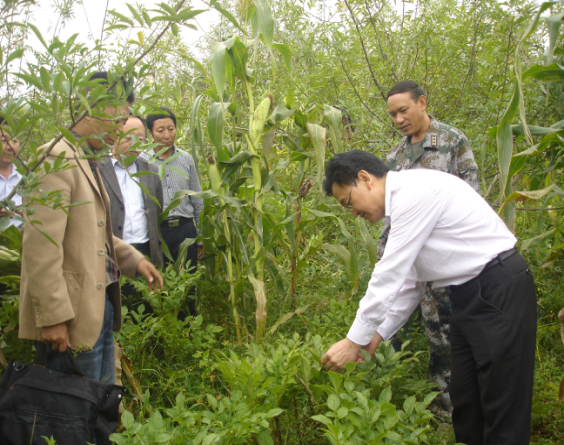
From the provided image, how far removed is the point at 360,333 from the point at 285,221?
96 centimetres

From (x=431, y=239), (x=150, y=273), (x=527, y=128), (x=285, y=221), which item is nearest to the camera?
(x=527, y=128)

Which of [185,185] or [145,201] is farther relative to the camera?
[185,185]

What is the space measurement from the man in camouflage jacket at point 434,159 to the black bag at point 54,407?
1861 mm

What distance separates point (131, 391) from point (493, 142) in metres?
3.05

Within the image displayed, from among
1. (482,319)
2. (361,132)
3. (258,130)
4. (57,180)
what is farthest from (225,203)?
(361,132)

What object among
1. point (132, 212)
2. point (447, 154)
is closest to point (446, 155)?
point (447, 154)

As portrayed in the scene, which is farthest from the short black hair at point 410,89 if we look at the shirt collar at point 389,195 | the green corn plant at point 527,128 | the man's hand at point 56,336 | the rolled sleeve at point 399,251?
the man's hand at point 56,336

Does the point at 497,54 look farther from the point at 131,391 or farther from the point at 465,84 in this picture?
the point at 131,391

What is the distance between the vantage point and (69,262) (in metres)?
1.87

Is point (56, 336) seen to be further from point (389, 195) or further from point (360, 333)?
point (389, 195)

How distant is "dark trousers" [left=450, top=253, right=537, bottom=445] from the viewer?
5.76ft

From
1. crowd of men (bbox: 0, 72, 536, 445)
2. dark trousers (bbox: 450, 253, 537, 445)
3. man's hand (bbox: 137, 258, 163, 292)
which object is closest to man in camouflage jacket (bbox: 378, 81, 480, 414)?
crowd of men (bbox: 0, 72, 536, 445)

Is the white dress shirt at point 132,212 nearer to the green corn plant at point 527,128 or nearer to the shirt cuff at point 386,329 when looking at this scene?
the shirt cuff at point 386,329

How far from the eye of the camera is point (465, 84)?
15.0 ft
